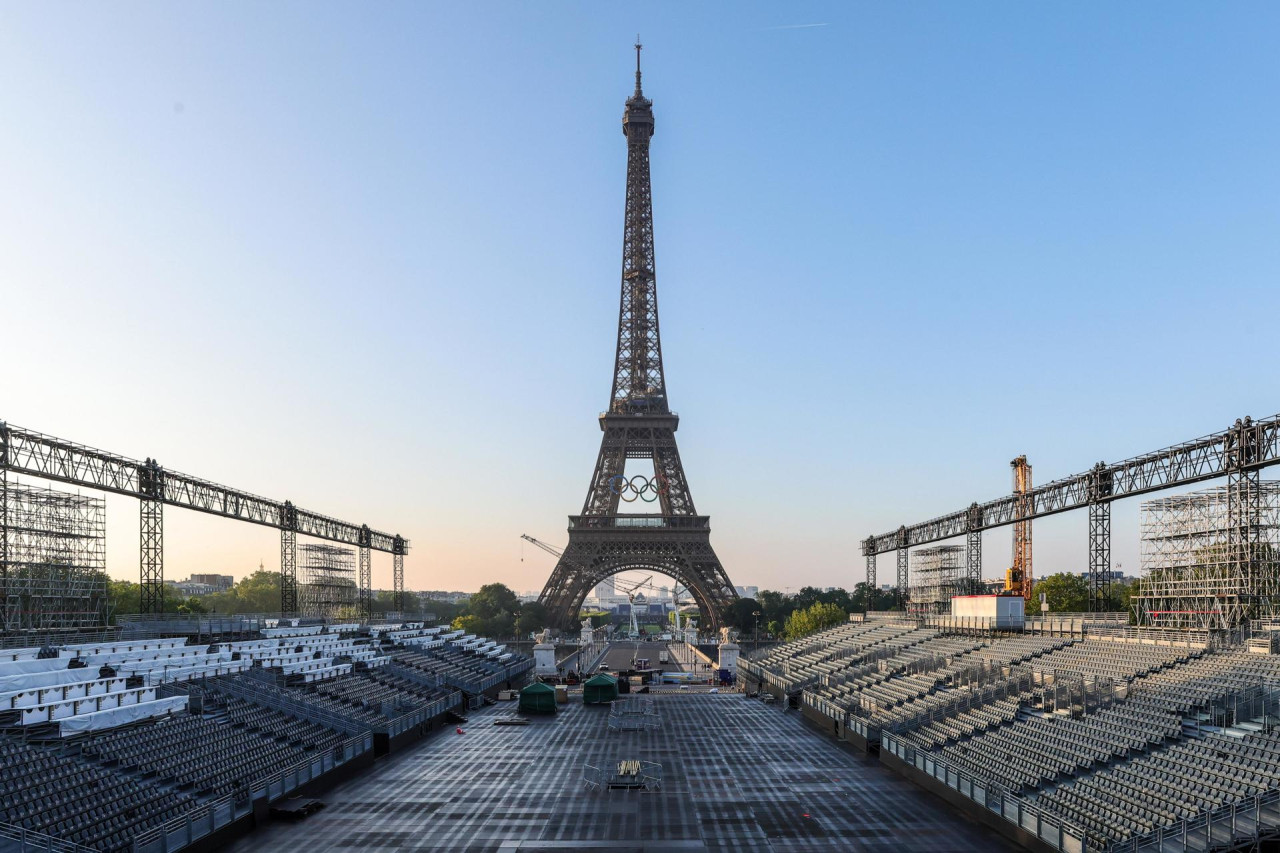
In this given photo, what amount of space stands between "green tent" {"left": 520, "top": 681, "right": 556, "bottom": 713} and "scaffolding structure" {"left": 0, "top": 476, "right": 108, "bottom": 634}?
86.0 ft

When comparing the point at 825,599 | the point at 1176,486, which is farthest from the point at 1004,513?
the point at 825,599

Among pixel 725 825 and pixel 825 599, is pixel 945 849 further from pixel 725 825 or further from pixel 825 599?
pixel 825 599

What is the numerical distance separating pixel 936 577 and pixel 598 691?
47.2 meters

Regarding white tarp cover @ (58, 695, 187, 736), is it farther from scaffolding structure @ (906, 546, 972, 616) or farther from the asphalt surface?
scaffolding structure @ (906, 546, 972, 616)

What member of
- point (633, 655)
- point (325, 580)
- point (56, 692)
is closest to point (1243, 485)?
point (56, 692)

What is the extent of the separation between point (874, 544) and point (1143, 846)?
58906 mm

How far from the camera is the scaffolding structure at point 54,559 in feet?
153

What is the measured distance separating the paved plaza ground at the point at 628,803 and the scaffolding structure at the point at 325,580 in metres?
47.5

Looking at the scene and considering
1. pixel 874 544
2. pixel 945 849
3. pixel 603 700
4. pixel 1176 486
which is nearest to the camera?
pixel 945 849

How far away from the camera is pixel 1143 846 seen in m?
17.3

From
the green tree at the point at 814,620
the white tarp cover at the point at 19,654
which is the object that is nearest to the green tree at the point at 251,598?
the green tree at the point at 814,620

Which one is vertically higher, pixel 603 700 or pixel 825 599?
pixel 603 700

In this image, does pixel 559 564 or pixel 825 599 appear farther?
pixel 825 599

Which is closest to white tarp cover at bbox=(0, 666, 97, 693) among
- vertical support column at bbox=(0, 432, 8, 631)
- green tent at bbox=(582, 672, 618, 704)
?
vertical support column at bbox=(0, 432, 8, 631)
